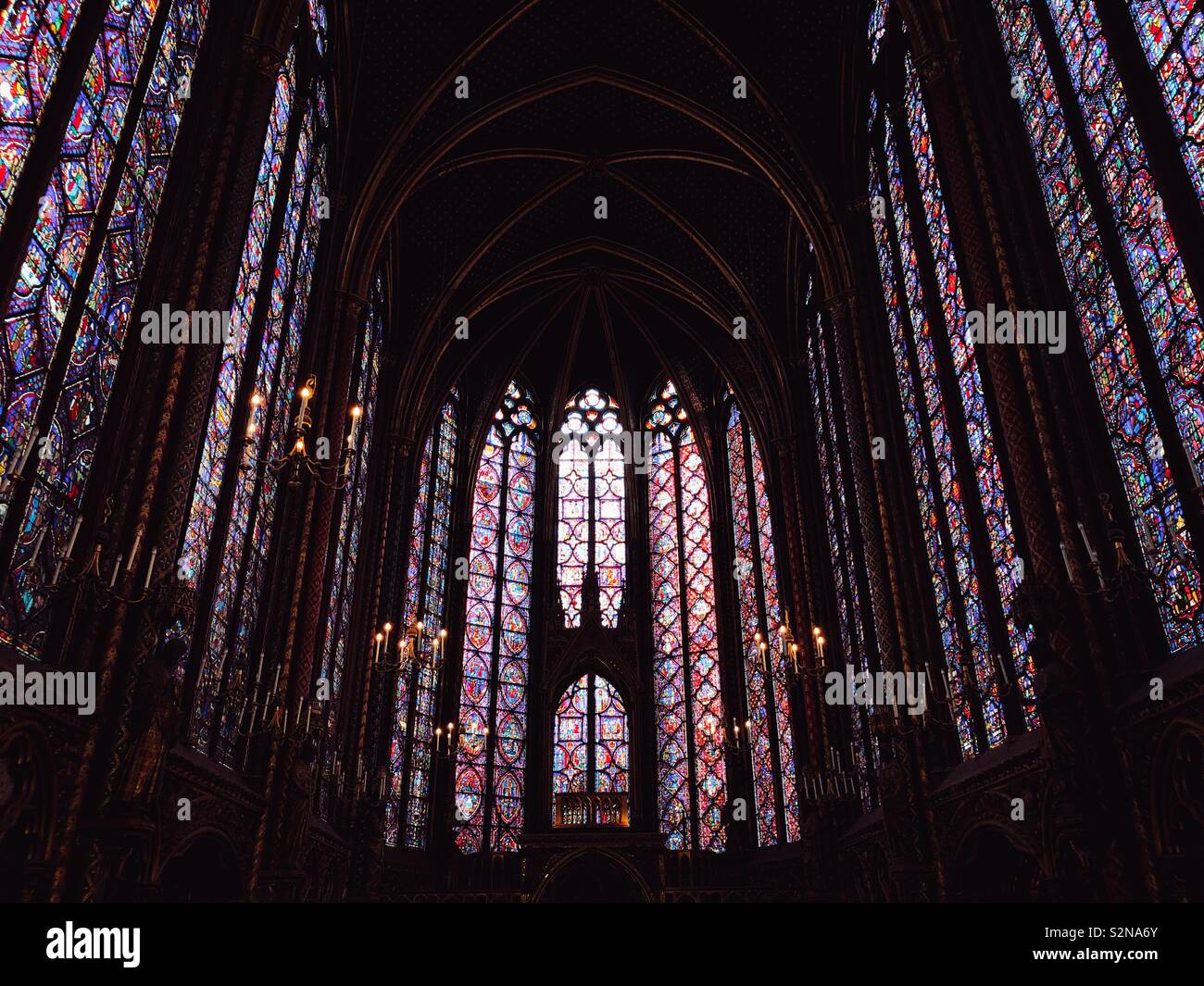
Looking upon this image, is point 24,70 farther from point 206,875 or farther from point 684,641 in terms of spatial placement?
point 684,641

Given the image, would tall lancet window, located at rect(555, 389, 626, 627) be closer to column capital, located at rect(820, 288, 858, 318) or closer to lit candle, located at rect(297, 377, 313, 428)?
column capital, located at rect(820, 288, 858, 318)

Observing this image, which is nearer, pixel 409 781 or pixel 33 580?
pixel 33 580

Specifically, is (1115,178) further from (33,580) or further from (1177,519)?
(33,580)

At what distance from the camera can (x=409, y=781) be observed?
22.3 meters

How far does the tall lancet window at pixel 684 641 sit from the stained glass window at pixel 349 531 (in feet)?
30.4

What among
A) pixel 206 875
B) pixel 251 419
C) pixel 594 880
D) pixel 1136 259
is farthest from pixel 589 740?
pixel 1136 259

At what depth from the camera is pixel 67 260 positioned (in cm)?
861

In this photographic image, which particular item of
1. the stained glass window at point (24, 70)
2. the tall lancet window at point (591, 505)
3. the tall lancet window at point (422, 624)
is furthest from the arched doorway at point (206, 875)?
the tall lancet window at point (591, 505)

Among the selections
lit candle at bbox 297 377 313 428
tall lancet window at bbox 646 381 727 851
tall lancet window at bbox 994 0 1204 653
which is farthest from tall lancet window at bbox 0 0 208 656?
tall lancet window at bbox 646 381 727 851

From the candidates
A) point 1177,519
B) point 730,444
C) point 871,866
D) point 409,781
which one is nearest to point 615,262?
point 730,444

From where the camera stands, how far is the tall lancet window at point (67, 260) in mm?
7684

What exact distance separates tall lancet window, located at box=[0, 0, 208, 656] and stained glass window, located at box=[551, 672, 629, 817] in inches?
665

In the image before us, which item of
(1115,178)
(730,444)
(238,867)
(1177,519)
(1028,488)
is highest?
(730,444)

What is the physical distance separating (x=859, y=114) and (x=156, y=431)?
14.9 metres
